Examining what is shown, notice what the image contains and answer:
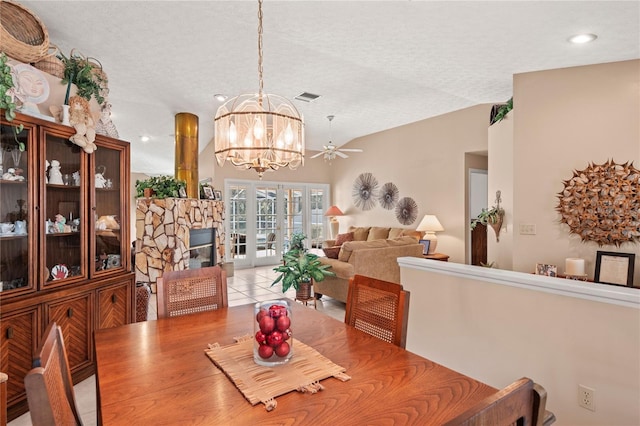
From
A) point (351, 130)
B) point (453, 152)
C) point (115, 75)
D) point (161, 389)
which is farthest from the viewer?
point (351, 130)

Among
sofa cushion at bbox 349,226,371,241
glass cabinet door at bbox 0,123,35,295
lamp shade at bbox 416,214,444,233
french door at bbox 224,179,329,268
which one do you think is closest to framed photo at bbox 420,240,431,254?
lamp shade at bbox 416,214,444,233

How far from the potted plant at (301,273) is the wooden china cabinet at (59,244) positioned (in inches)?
69.6

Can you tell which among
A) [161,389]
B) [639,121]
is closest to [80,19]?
[161,389]

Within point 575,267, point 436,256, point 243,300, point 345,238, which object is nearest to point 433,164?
point 436,256

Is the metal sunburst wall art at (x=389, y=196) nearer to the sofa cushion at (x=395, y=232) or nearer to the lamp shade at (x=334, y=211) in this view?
the sofa cushion at (x=395, y=232)

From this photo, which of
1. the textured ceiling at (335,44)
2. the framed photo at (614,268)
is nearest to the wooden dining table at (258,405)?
the textured ceiling at (335,44)

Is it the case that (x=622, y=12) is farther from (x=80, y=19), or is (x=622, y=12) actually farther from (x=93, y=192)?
(x=80, y=19)

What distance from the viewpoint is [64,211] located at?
2768 millimetres

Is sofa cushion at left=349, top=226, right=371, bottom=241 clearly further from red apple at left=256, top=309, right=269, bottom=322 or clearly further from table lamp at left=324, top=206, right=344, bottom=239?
red apple at left=256, top=309, right=269, bottom=322

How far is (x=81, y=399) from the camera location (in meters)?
2.50

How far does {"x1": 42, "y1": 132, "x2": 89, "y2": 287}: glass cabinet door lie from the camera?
2.62 m

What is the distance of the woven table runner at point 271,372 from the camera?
3.99 ft

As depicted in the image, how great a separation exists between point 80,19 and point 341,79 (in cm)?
292

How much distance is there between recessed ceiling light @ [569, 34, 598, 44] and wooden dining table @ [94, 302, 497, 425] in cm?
282
